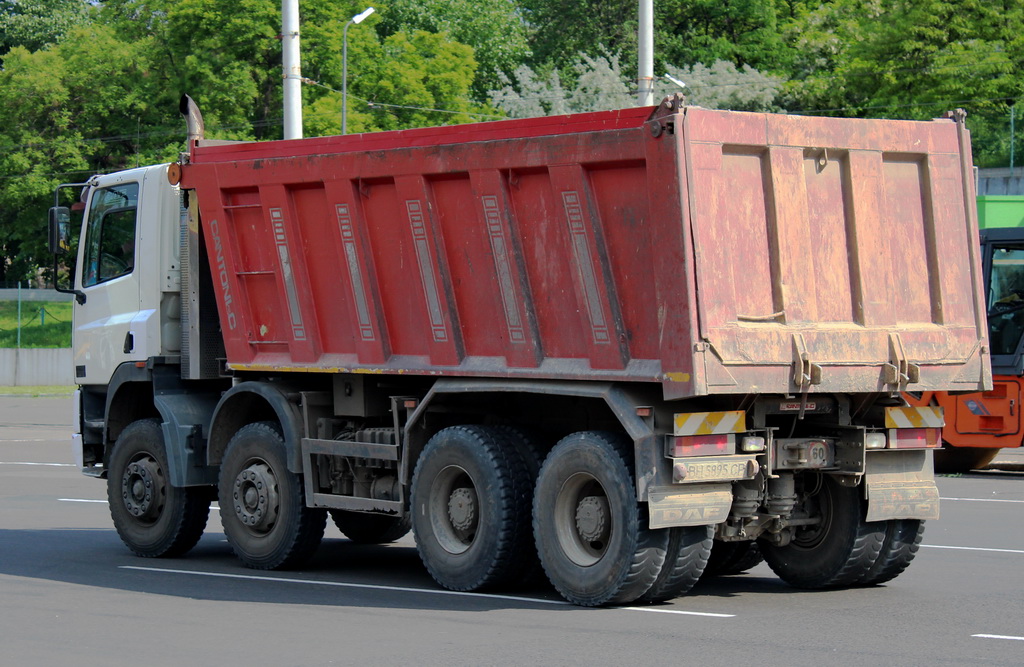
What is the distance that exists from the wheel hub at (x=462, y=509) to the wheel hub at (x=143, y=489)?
3.30 m

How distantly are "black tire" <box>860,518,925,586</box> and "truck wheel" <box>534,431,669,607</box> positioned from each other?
72.3 inches

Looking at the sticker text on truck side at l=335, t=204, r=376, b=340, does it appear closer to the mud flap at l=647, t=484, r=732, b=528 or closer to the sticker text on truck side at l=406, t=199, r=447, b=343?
the sticker text on truck side at l=406, t=199, r=447, b=343

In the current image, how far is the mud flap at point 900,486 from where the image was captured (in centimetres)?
995

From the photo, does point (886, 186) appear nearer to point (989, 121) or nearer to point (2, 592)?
point (2, 592)

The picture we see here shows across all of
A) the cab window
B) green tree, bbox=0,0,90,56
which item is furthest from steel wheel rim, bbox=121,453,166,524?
green tree, bbox=0,0,90,56

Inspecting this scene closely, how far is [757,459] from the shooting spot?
950cm

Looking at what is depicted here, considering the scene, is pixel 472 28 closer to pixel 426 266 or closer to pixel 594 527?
pixel 426 266

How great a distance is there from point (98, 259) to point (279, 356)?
247cm

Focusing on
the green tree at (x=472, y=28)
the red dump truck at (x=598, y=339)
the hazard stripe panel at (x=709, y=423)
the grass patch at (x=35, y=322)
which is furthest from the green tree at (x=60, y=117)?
the hazard stripe panel at (x=709, y=423)

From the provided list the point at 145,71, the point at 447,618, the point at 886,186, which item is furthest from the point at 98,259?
the point at 145,71

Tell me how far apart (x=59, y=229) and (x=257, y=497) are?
2922 mm

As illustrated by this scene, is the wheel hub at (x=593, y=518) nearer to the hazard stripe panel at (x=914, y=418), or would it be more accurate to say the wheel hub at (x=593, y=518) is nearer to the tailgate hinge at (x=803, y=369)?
the tailgate hinge at (x=803, y=369)

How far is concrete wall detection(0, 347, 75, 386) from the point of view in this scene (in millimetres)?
46000

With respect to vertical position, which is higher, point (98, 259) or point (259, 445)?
point (98, 259)
